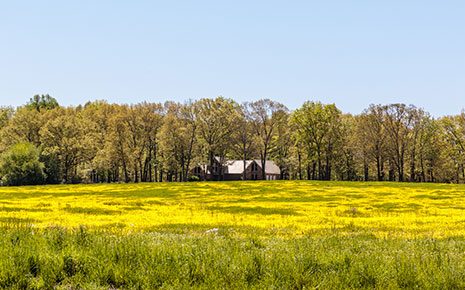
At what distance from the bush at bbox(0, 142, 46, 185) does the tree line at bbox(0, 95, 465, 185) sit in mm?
5166

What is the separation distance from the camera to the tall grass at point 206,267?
6.62m

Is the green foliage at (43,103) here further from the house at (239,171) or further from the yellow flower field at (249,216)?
the yellow flower field at (249,216)

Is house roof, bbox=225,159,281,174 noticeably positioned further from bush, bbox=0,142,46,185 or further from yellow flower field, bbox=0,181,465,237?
yellow flower field, bbox=0,181,465,237

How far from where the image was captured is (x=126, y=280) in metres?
6.73

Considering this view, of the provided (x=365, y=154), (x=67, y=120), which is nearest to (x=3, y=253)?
(x=67, y=120)

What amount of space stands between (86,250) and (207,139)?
3649 inches

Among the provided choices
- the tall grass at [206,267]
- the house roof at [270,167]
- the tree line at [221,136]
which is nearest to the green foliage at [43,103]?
→ the tree line at [221,136]

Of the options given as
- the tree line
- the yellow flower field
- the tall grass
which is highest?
the tree line

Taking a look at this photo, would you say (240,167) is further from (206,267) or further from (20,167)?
(206,267)

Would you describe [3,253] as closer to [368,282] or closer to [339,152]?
[368,282]

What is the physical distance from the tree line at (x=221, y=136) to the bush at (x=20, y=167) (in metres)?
5.17

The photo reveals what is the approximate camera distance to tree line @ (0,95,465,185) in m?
96.6

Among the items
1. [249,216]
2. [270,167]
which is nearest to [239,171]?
[270,167]

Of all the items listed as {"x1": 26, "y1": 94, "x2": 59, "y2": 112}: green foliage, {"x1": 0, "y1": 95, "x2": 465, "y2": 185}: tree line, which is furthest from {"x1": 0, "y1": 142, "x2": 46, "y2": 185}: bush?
{"x1": 26, "y1": 94, "x2": 59, "y2": 112}: green foliage
